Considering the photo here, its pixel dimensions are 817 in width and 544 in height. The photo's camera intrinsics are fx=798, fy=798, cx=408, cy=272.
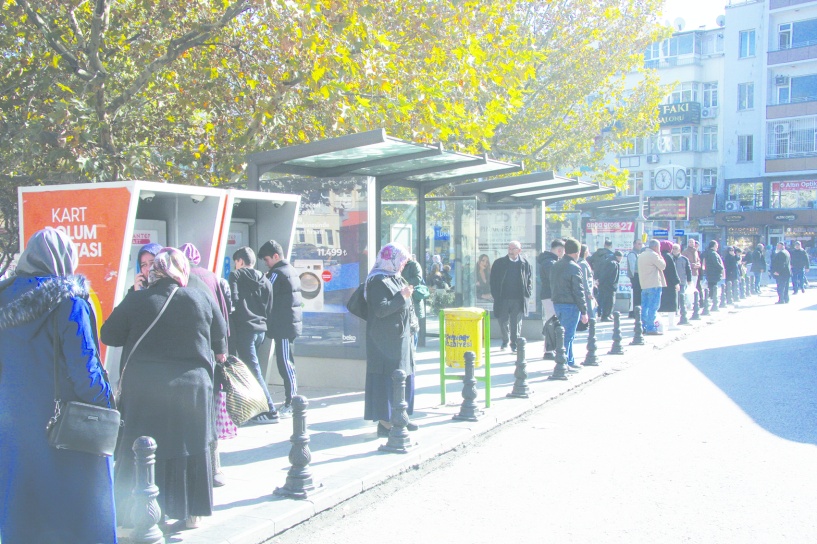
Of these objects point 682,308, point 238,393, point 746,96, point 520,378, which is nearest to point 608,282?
point 682,308

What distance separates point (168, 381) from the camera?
15.4 feet

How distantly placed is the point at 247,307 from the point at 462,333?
2369 millimetres

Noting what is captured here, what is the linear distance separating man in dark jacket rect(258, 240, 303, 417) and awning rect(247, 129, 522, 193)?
1.33 meters

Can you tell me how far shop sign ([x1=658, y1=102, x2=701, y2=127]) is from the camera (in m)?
55.1

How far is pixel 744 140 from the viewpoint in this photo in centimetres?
5125

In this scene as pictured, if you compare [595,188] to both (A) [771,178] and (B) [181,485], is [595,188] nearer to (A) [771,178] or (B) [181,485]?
(B) [181,485]

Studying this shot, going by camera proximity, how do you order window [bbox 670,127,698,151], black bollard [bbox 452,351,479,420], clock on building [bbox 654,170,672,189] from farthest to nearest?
window [bbox 670,127,698,151]
clock on building [bbox 654,170,672,189]
black bollard [bbox 452,351,479,420]

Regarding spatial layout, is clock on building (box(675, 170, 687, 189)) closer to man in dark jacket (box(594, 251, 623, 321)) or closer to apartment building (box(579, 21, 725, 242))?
man in dark jacket (box(594, 251, 623, 321))

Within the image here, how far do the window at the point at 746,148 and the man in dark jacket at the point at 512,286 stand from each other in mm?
43040

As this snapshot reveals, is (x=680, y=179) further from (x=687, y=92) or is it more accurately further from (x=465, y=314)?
(x=687, y=92)

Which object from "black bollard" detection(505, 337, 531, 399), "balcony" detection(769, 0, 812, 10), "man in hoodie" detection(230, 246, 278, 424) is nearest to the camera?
"man in hoodie" detection(230, 246, 278, 424)

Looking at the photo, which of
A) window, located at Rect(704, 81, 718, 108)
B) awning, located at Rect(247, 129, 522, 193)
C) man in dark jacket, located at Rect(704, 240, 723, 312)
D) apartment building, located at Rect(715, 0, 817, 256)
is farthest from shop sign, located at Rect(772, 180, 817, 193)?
awning, located at Rect(247, 129, 522, 193)

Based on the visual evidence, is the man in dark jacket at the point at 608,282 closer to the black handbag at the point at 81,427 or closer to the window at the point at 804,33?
the black handbag at the point at 81,427

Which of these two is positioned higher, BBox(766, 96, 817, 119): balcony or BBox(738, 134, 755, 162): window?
BBox(766, 96, 817, 119): balcony
